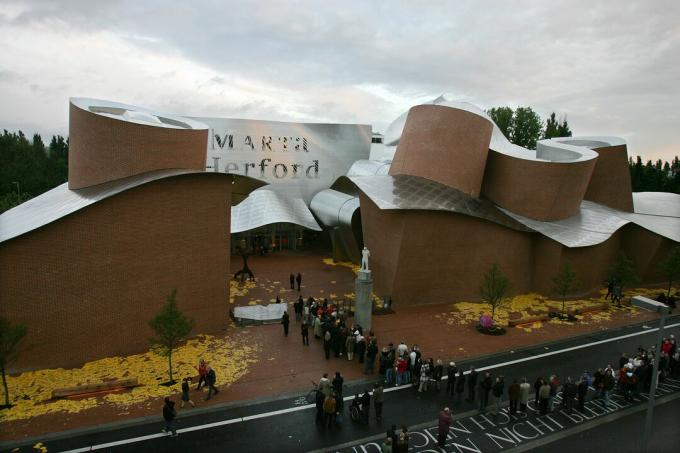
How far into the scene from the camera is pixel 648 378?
14.1 m

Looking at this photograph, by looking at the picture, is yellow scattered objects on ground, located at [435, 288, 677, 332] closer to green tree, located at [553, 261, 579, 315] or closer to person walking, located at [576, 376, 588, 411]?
green tree, located at [553, 261, 579, 315]

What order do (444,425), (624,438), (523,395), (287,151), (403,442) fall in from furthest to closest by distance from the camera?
(287,151)
(523,395)
(624,438)
(444,425)
(403,442)

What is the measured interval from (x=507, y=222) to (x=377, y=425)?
14.5 meters

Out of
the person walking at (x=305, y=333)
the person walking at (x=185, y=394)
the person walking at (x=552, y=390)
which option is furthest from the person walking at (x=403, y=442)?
the person walking at (x=305, y=333)

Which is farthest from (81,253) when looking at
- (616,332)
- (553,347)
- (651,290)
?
(651,290)

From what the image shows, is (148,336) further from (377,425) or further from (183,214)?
(377,425)

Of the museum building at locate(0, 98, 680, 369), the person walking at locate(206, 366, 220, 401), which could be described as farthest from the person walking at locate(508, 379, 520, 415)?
the museum building at locate(0, 98, 680, 369)

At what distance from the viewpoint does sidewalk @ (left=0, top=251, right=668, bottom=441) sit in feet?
38.7

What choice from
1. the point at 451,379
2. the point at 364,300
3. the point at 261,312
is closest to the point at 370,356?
the point at 451,379

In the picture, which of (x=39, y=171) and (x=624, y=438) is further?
(x=39, y=171)

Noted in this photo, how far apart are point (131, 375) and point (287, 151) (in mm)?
27160

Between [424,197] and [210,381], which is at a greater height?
[424,197]

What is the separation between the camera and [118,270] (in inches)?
592

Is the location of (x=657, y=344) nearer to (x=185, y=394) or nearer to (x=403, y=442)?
(x=403, y=442)
